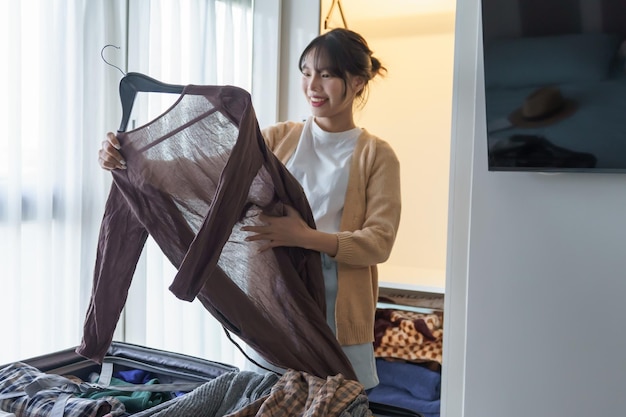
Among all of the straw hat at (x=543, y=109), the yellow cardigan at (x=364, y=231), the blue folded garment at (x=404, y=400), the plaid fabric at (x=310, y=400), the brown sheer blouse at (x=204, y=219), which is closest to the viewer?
the plaid fabric at (x=310, y=400)

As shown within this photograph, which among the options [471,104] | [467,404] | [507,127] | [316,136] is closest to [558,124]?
[507,127]

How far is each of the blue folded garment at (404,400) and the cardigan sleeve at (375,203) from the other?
37.7 inches

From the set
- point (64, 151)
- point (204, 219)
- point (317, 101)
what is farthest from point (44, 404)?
point (64, 151)

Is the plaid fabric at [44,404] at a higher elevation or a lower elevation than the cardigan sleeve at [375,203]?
lower

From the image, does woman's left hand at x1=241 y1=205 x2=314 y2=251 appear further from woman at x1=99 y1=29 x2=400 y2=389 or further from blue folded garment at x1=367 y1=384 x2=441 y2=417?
blue folded garment at x1=367 y1=384 x2=441 y2=417

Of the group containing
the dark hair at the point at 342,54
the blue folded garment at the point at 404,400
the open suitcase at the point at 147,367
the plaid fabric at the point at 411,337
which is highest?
the dark hair at the point at 342,54

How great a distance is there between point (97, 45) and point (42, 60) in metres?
0.22

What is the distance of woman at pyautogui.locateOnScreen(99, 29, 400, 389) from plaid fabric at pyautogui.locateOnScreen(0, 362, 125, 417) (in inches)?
21.5

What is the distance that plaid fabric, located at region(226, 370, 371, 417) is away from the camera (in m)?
0.99

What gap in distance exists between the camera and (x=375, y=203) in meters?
1.52

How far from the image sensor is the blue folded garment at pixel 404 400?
7.50 feet

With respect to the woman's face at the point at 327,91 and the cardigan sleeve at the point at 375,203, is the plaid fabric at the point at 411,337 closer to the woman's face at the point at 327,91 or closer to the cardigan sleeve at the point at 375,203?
the cardigan sleeve at the point at 375,203

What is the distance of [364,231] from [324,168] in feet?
0.74

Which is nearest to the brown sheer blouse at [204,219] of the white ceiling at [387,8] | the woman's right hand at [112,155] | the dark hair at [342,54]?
the woman's right hand at [112,155]
